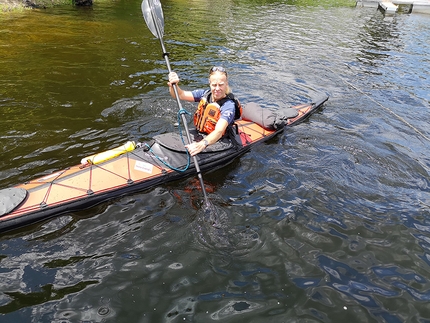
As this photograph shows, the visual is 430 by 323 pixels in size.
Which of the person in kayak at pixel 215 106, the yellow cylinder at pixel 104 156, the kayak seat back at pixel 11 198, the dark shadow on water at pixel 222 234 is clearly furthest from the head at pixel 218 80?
the kayak seat back at pixel 11 198

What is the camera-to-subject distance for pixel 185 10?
2089 cm

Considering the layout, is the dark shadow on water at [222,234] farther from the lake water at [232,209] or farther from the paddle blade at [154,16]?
the paddle blade at [154,16]

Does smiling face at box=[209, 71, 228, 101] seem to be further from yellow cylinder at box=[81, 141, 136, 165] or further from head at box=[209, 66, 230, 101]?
yellow cylinder at box=[81, 141, 136, 165]

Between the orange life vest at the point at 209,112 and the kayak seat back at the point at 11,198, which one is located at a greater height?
the orange life vest at the point at 209,112

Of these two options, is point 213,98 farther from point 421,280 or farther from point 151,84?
point 151,84

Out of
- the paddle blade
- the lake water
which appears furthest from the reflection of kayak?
the paddle blade

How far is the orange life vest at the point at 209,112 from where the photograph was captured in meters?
5.09

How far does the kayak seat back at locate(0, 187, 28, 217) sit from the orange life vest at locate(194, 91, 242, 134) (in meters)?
2.69

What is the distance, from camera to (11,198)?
403cm

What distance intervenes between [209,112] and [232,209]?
1.58 meters

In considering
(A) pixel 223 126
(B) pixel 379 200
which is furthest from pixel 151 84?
(B) pixel 379 200

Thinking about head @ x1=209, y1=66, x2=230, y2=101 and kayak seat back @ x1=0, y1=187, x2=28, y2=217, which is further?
head @ x1=209, y1=66, x2=230, y2=101

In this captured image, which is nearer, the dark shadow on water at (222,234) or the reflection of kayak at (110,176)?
the dark shadow on water at (222,234)

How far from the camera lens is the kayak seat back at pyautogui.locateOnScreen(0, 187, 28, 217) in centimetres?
390
